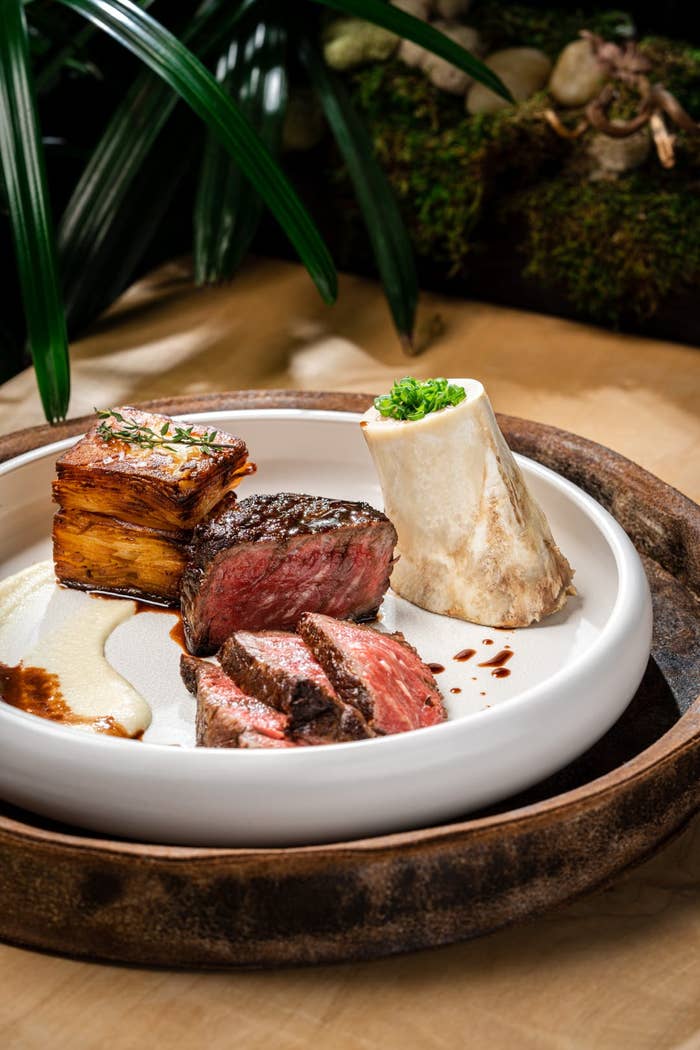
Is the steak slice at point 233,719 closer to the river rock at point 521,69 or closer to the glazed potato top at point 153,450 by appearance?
the glazed potato top at point 153,450

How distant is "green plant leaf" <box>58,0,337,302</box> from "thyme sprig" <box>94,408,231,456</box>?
3.13ft

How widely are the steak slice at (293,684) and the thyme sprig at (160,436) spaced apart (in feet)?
1.53

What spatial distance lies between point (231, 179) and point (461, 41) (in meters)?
0.96

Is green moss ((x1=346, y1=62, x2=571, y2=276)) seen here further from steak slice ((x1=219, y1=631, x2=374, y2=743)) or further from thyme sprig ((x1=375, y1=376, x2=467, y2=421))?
steak slice ((x1=219, y1=631, x2=374, y2=743))

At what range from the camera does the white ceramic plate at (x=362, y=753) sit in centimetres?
150

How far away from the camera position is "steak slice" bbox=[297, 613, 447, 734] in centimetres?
168

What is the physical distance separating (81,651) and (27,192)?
1406 millimetres

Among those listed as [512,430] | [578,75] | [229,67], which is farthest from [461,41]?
[512,430]

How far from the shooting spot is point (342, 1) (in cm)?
316

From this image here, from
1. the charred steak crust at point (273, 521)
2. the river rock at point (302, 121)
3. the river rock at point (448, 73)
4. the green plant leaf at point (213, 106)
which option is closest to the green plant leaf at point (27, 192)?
the green plant leaf at point (213, 106)

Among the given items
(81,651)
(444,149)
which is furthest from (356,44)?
(81,651)

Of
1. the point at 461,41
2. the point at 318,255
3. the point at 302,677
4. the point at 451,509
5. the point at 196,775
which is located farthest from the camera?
the point at 461,41

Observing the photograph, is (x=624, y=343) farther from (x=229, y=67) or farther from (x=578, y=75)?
(x=229, y=67)

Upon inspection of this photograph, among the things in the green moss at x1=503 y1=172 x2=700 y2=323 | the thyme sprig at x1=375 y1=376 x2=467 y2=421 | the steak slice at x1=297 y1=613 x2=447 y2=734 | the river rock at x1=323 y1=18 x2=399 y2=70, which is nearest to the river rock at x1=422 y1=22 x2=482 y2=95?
the river rock at x1=323 y1=18 x2=399 y2=70
